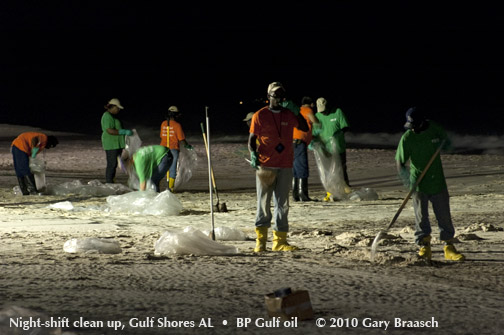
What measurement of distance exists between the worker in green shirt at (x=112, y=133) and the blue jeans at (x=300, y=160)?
318 cm

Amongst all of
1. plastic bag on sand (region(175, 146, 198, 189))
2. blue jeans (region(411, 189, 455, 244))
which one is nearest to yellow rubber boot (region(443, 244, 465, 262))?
blue jeans (region(411, 189, 455, 244))

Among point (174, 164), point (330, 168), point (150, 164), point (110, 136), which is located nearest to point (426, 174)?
point (330, 168)

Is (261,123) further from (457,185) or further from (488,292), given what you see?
(457,185)

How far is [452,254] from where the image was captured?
7738 millimetres

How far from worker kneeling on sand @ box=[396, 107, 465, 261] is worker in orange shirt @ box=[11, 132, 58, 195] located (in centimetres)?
860

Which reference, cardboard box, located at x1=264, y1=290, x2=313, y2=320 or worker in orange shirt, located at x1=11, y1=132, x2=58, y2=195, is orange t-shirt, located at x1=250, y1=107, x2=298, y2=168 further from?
worker in orange shirt, located at x1=11, y1=132, x2=58, y2=195

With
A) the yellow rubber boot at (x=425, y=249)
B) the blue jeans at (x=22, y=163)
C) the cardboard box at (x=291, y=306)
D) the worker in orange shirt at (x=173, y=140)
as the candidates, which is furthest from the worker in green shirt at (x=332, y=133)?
the cardboard box at (x=291, y=306)

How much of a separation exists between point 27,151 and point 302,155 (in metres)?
4.78

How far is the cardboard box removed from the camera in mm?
5402

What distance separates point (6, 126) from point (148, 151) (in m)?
25.8

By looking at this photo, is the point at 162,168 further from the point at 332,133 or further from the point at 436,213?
the point at 436,213

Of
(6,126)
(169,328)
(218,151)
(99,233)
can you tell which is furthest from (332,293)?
(6,126)

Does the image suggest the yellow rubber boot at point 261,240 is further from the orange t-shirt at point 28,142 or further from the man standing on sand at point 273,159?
the orange t-shirt at point 28,142

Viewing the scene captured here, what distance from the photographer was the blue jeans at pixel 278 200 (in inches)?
335
